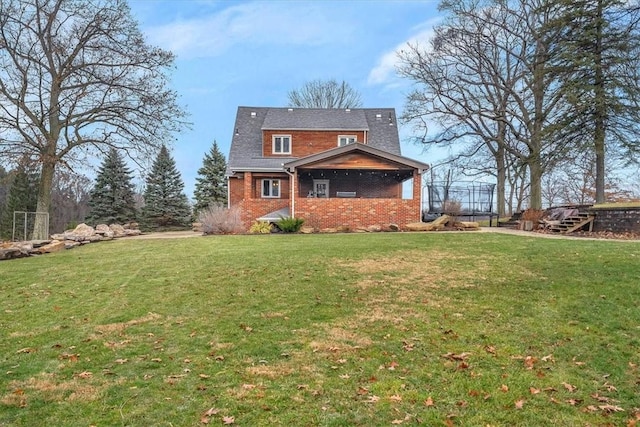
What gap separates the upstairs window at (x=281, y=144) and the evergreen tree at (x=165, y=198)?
42.8 ft

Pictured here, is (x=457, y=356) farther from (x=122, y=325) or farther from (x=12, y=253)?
(x=12, y=253)

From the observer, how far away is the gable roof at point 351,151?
19.7m

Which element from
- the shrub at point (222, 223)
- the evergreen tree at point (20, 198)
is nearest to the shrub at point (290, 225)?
the shrub at point (222, 223)

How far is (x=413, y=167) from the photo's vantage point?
20.2 m

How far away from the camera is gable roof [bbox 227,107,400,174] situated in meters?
26.4

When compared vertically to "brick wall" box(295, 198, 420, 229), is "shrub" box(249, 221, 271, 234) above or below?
below

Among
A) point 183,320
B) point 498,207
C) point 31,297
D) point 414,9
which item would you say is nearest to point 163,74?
point 414,9

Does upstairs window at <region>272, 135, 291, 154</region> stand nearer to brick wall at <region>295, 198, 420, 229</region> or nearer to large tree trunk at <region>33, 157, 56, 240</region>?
brick wall at <region>295, 198, 420, 229</region>

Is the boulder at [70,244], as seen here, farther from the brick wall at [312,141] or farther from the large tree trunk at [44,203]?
the brick wall at [312,141]

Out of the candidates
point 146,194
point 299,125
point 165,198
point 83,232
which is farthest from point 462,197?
point 146,194

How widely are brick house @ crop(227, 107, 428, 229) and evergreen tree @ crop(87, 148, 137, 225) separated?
13.2 m

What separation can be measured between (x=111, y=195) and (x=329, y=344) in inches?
1347

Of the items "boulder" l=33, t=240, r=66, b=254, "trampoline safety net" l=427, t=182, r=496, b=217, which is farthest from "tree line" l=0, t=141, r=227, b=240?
"boulder" l=33, t=240, r=66, b=254

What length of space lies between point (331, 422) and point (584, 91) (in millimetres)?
18757
